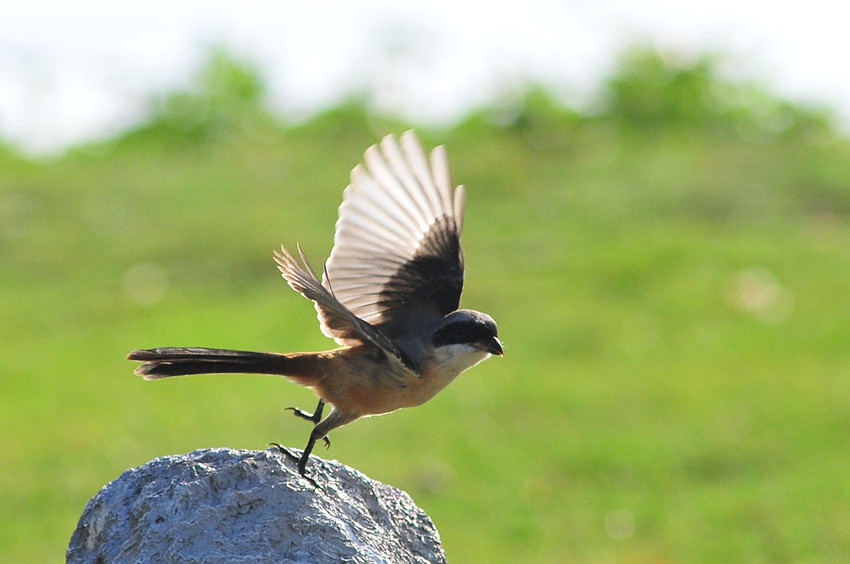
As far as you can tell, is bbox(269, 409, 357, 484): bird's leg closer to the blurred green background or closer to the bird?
the bird

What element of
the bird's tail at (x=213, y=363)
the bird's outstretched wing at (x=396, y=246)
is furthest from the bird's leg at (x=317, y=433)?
the bird's outstretched wing at (x=396, y=246)

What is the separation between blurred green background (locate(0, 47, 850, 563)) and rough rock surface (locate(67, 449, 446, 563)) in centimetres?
306

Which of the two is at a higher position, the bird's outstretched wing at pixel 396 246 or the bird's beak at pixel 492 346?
the bird's outstretched wing at pixel 396 246

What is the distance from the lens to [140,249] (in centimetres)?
1373

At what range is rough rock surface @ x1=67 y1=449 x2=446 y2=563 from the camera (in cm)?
428

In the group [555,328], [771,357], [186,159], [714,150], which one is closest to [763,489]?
[771,357]

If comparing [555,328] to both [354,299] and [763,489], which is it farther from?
[354,299]

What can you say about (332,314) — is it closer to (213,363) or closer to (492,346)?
(213,363)

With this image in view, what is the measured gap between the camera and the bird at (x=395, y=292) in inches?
191

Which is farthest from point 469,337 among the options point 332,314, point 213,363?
point 213,363

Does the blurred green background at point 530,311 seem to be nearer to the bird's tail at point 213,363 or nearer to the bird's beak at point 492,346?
the bird's beak at point 492,346

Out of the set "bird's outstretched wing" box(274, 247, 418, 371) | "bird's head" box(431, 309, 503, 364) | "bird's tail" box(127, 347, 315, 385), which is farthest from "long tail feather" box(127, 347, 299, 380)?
"bird's head" box(431, 309, 503, 364)

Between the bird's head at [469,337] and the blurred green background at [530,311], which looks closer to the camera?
the bird's head at [469,337]

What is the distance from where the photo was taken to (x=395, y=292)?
547 cm
